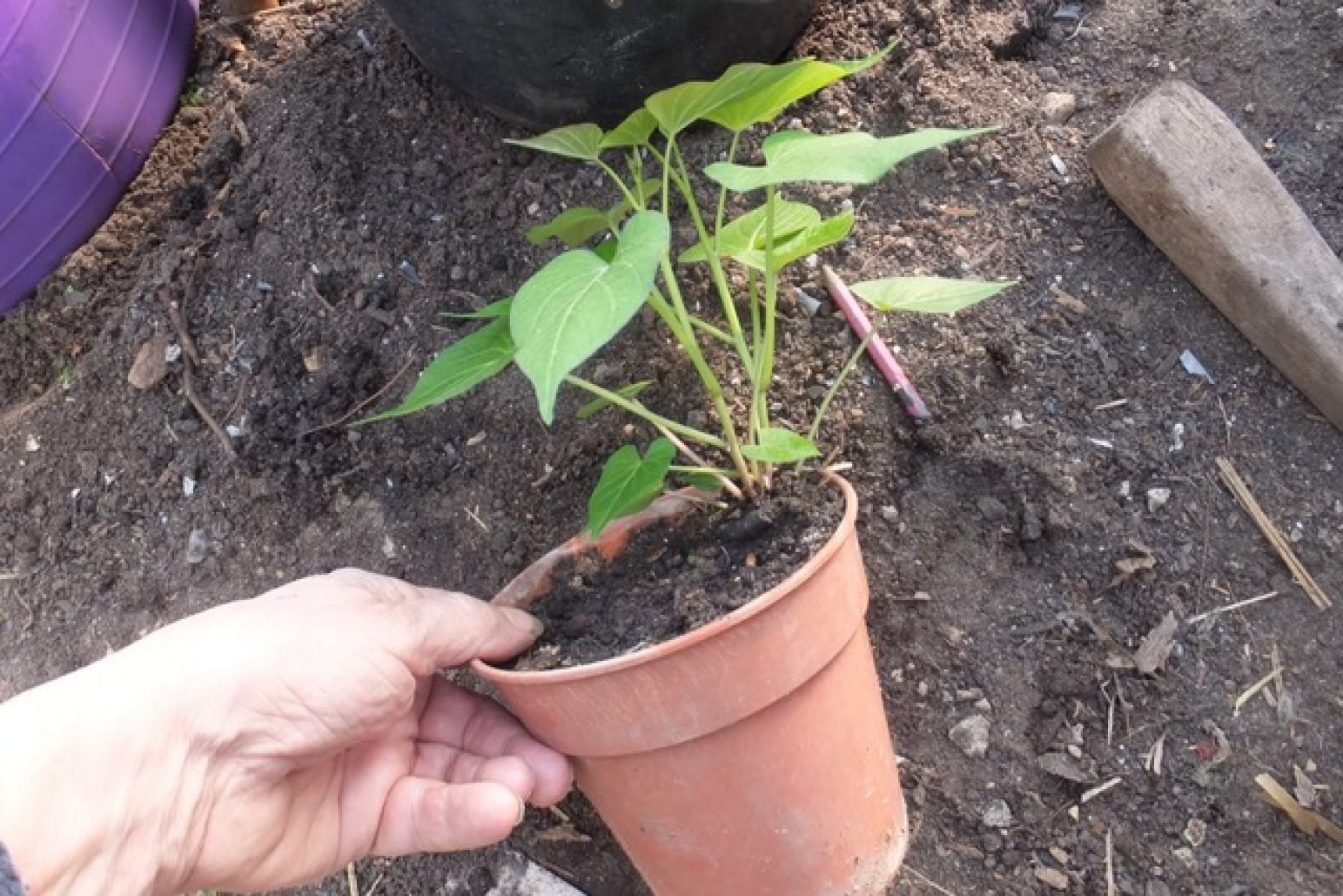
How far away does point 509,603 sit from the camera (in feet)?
3.83

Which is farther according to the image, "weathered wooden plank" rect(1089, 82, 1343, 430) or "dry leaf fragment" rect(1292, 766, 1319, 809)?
"weathered wooden plank" rect(1089, 82, 1343, 430)

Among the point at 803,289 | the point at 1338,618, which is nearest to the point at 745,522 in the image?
the point at 803,289

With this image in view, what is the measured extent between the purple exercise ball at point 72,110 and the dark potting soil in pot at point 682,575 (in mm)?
1043

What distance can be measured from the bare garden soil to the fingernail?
296 millimetres

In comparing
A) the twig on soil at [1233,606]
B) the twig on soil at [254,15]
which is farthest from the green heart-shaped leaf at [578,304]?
the twig on soil at [254,15]

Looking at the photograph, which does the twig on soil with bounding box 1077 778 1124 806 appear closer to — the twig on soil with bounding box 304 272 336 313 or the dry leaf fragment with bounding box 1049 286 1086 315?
the dry leaf fragment with bounding box 1049 286 1086 315

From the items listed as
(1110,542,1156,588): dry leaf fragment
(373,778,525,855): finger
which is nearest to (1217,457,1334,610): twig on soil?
(1110,542,1156,588): dry leaf fragment

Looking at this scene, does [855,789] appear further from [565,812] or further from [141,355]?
[141,355]

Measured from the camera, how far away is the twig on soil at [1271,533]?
50.6 inches

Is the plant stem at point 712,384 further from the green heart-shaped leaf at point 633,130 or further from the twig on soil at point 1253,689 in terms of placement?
the twig on soil at point 1253,689

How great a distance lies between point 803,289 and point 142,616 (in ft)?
3.35

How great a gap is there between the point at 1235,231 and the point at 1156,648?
0.52m

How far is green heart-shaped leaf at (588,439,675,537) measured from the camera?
1076mm

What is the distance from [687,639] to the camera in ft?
3.17
